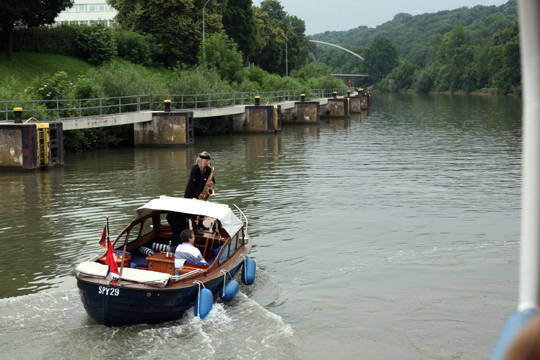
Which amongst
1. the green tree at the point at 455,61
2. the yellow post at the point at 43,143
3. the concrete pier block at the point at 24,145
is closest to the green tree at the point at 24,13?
the yellow post at the point at 43,143

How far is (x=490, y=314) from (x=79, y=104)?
28813 millimetres

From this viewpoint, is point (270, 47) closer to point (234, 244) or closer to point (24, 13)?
point (24, 13)

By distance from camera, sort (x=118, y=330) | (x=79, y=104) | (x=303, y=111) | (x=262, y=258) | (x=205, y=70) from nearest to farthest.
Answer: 1. (x=118, y=330)
2. (x=262, y=258)
3. (x=79, y=104)
4. (x=205, y=70)
5. (x=303, y=111)

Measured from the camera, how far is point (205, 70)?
189 feet

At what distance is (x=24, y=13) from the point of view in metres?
53.4

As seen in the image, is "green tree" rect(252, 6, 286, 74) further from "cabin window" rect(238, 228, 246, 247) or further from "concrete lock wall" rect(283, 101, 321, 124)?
"cabin window" rect(238, 228, 246, 247)

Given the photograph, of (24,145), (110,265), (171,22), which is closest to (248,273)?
(110,265)

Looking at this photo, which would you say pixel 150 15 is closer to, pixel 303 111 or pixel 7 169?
pixel 303 111

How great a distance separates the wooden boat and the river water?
1.01ft

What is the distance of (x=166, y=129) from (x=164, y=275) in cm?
3134

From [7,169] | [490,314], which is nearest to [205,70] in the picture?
[7,169]

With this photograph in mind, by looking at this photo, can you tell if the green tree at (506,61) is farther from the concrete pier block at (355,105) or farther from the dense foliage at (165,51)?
the concrete pier block at (355,105)

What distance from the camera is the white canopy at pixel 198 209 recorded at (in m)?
13.9

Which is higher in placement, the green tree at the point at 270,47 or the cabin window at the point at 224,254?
the green tree at the point at 270,47
